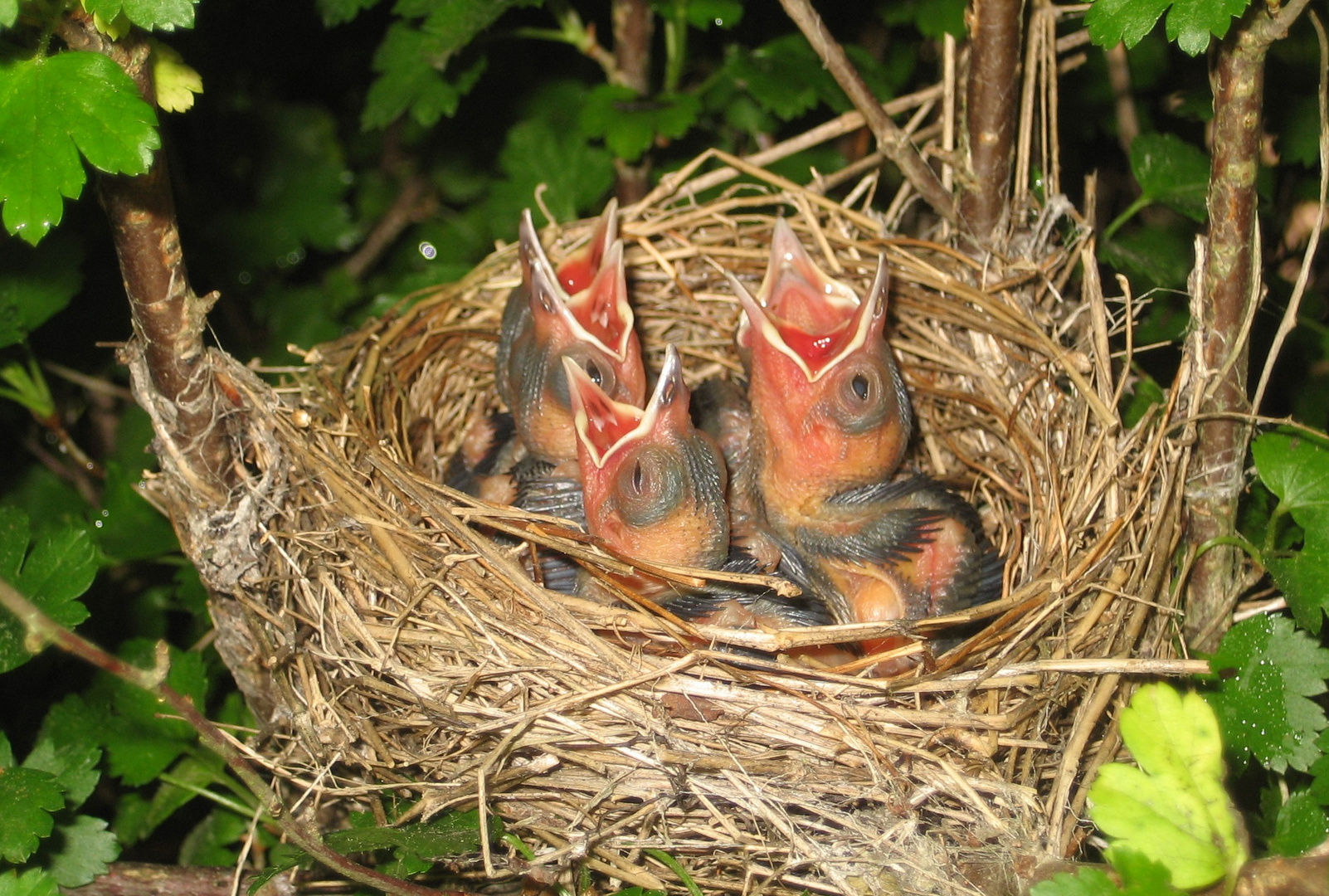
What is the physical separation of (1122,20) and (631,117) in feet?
3.02

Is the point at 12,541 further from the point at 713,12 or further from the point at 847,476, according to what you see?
the point at 713,12

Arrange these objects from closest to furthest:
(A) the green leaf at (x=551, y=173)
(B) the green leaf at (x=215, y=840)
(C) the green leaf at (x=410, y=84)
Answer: (B) the green leaf at (x=215, y=840)
(C) the green leaf at (x=410, y=84)
(A) the green leaf at (x=551, y=173)

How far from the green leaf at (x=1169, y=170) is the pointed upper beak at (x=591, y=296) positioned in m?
0.89

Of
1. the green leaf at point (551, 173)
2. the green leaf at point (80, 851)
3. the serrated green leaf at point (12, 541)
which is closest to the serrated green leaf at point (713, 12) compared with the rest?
the green leaf at point (551, 173)

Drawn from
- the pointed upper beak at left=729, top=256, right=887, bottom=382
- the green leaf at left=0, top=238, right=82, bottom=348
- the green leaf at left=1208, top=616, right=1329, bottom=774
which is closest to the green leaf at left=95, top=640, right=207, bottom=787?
the green leaf at left=0, top=238, right=82, bottom=348

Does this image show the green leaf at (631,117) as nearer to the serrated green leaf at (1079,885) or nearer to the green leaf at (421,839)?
the green leaf at (421,839)

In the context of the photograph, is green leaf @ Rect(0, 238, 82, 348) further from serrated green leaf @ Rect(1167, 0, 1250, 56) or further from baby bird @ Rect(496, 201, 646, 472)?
serrated green leaf @ Rect(1167, 0, 1250, 56)

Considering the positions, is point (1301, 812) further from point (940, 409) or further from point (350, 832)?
point (350, 832)

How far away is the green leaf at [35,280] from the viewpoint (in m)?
1.61

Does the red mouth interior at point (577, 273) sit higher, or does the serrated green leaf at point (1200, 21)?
the serrated green leaf at point (1200, 21)

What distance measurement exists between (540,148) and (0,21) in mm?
1288

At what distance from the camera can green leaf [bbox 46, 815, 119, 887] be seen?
4.35 feet

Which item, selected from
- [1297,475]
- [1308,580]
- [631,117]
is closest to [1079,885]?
[1308,580]

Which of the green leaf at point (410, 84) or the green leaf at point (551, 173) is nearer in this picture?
A: the green leaf at point (410, 84)
